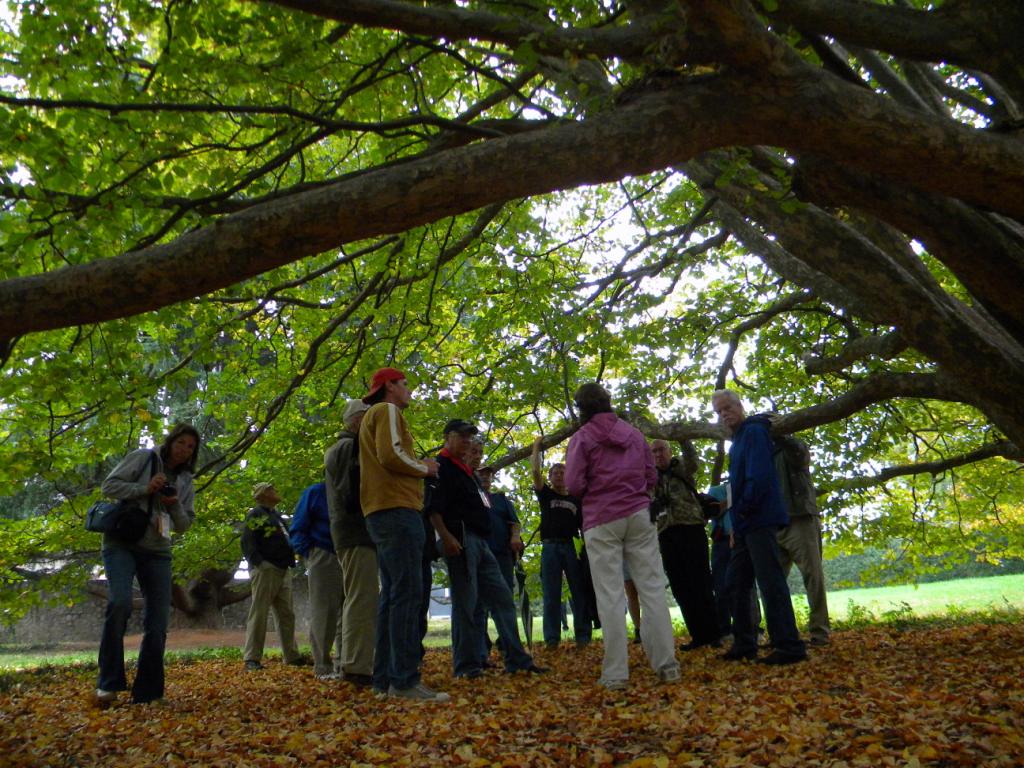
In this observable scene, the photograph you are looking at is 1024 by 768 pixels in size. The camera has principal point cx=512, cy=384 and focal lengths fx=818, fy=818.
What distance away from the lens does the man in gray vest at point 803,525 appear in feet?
23.9

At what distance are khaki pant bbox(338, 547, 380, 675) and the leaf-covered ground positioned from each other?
0.79 ft

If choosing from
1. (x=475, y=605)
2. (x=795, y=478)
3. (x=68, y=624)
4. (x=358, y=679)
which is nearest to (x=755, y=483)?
(x=795, y=478)

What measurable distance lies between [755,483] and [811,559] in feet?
5.55

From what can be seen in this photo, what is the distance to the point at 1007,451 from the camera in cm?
905

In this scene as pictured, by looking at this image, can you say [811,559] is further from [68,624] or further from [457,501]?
[68,624]

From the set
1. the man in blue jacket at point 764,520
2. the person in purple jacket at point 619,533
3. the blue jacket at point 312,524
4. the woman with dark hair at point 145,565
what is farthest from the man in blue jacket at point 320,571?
the man in blue jacket at point 764,520

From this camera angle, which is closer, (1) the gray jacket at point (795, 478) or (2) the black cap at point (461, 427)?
(2) the black cap at point (461, 427)

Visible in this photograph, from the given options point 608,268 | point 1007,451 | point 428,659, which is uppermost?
point 608,268

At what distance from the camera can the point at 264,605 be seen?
9.39m

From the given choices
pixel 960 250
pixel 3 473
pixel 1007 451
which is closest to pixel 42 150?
pixel 3 473

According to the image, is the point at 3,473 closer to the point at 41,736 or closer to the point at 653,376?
the point at 41,736

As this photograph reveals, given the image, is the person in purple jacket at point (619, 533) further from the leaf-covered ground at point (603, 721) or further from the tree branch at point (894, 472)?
the tree branch at point (894, 472)

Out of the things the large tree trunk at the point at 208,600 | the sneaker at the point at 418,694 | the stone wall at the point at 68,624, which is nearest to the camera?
the sneaker at the point at 418,694

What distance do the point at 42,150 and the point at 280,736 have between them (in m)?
3.89
